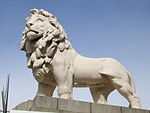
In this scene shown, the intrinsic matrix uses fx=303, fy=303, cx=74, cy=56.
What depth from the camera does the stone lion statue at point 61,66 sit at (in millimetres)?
6147

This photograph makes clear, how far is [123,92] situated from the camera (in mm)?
6348

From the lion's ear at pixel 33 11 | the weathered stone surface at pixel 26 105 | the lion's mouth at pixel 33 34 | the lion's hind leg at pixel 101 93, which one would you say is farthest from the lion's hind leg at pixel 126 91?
the lion's ear at pixel 33 11

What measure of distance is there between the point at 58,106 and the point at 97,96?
1.83 metres

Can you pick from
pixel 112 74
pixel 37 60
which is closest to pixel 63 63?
pixel 37 60

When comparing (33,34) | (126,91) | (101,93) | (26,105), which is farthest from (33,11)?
(126,91)

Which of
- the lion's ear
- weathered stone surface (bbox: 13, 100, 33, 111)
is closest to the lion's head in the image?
the lion's ear

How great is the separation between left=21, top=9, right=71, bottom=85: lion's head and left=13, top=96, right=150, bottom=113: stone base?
3.52ft

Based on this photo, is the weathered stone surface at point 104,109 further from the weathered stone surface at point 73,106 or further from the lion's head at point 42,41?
the lion's head at point 42,41

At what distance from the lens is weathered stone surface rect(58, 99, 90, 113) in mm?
5256

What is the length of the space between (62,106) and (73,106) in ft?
0.70

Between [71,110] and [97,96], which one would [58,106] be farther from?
[97,96]

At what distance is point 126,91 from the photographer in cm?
634

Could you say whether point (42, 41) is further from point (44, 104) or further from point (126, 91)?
point (126, 91)

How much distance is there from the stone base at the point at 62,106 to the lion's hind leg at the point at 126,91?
0.55 meters
